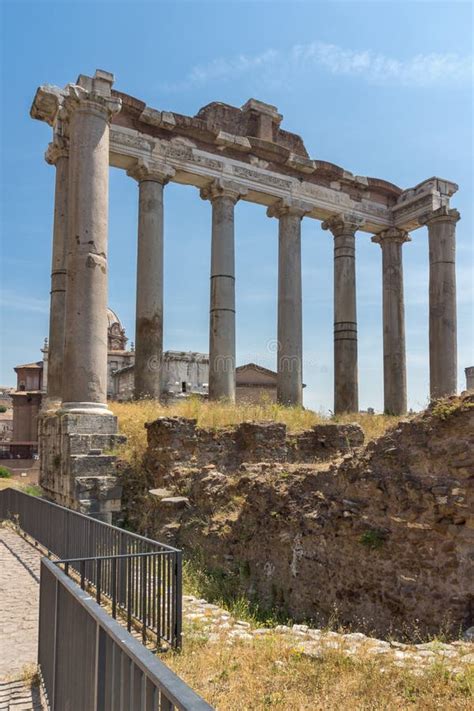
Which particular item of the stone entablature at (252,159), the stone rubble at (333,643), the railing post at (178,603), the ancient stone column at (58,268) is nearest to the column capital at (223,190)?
the stone entablature at (252,159)

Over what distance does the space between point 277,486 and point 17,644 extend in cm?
461

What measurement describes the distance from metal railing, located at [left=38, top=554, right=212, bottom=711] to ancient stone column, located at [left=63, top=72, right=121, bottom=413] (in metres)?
7.51

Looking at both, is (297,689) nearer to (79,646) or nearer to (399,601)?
(79,646)

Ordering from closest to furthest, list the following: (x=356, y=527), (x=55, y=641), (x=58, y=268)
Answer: (x=55, y=641) < (x=356, y=527) < (x=58, y=268)

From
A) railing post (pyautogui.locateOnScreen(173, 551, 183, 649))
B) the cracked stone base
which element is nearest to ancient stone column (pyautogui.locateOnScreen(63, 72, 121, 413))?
the cracked stone base

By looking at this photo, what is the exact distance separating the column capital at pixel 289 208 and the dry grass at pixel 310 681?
16.2 m

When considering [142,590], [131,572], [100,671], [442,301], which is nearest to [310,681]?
[142,590]

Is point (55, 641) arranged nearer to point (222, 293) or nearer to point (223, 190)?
point (222, 293)

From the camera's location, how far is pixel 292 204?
19.8 metres

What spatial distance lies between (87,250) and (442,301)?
12.6m

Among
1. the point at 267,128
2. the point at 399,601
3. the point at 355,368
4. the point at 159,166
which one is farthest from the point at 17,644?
the point at 267,128

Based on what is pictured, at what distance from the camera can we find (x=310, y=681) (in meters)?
4.79

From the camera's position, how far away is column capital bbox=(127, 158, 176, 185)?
56.1 feet

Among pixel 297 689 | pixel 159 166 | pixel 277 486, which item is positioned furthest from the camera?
pixel 159 166
